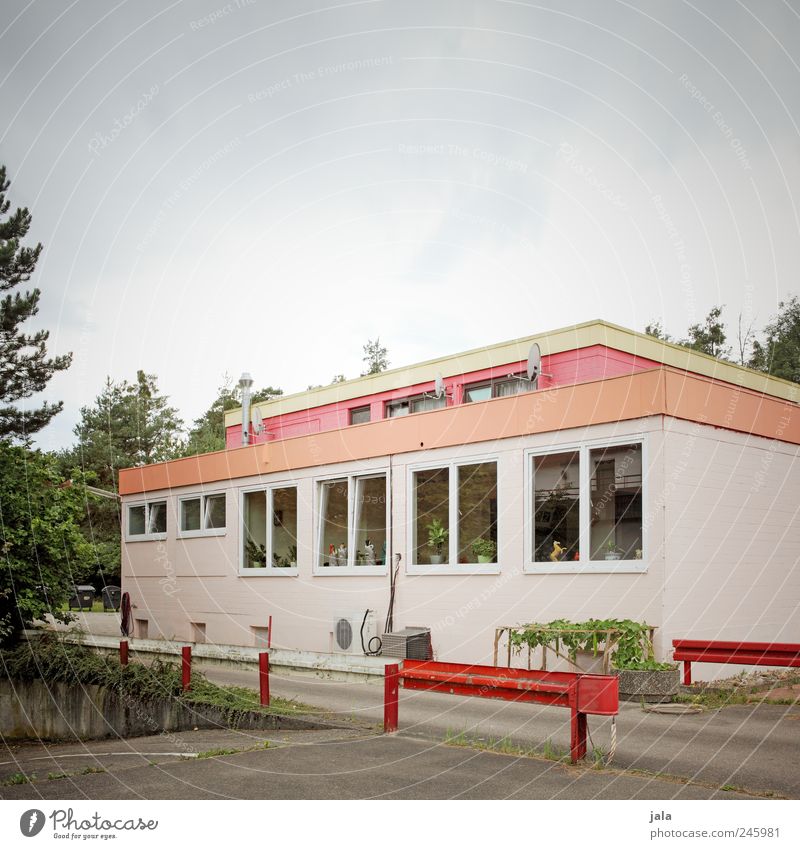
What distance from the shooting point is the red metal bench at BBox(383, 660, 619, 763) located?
616 centimetres

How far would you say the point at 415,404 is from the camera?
69.5 feet

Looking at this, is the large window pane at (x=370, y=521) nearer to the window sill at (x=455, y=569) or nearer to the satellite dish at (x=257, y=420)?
the window sill at (x=455, y=569)

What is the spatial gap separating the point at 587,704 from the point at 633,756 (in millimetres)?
875

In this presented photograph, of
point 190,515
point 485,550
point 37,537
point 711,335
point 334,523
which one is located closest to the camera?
point 37,537

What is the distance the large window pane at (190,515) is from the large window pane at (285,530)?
262cm

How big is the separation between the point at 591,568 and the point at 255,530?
851 centimetres

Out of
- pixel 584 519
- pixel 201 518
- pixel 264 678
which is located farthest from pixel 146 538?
pixel 264 678

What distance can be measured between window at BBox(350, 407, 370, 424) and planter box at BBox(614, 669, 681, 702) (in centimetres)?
1341

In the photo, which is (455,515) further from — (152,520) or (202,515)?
(152,520)

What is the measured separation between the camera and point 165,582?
2056cm

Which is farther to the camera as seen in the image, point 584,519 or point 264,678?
point 584,519

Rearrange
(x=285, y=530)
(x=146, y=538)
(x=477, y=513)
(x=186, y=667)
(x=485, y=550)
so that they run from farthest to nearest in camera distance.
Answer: (x=146, y=538) < (x=285, y=530) < (x=477, y=513) < (x=485, y=550) < (x=186, y=667)

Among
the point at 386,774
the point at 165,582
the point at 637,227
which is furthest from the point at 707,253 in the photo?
the point at 165,582

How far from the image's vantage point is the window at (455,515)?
45.8 feet
